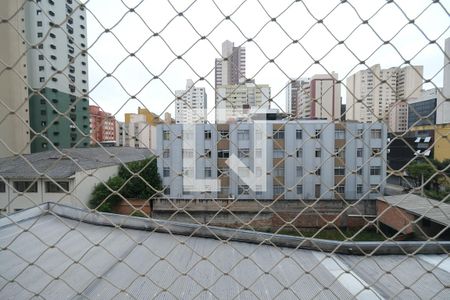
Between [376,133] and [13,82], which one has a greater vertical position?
[13,82]

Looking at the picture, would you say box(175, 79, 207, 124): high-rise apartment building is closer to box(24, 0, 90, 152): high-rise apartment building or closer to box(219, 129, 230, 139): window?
box(219, 129, 230, 139): window

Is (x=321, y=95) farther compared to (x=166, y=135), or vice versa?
(x=166, y=135)

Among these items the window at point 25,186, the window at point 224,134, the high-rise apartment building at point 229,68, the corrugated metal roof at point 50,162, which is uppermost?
the high-rise apartment building at point 229,68

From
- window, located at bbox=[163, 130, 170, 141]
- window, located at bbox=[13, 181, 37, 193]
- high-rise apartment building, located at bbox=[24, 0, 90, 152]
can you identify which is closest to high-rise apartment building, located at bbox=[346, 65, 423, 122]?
window, located at bbox=[163, 130, 170, 141]

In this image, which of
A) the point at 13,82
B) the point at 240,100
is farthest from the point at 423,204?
the point at 13,82

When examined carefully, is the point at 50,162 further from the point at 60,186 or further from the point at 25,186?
the point at 60,186

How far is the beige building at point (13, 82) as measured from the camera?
57cm

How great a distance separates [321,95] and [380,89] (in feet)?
0.67

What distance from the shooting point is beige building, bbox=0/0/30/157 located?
57cm

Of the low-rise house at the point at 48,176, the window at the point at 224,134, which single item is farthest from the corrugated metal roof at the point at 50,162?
the window at the point at 224,134

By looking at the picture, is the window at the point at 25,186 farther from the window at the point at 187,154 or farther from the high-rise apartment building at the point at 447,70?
the high-rise apartment building at the point at 447,70

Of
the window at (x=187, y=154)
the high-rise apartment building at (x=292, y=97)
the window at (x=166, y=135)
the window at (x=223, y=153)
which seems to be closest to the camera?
the high-rise apartment building at (x=292, y=97)

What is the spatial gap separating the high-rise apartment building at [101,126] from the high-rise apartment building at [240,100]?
26 centimetres

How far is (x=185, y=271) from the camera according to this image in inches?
32.9
